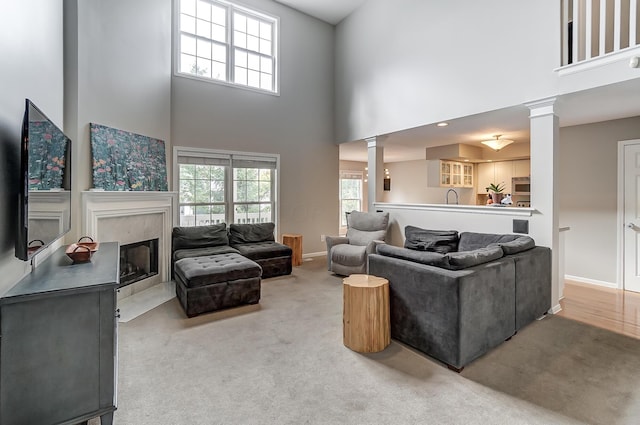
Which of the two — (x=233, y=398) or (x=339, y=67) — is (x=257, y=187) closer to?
→ (x=339, y=67)

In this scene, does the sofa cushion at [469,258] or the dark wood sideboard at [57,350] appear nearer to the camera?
the dark wood sideboard at [57,350]

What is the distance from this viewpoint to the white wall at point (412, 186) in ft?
28.1

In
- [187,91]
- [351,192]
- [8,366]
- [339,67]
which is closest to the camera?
[8,366]

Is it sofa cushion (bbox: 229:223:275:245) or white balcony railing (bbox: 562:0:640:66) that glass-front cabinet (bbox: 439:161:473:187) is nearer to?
white balcony railing (bbox: 562:0:640:66)

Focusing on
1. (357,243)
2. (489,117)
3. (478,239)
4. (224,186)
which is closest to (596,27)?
(489,117)

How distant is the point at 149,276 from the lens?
4340mm

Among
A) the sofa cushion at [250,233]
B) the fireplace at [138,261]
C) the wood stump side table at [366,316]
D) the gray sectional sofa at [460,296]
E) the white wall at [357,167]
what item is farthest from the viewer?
the white wall at [357,167]

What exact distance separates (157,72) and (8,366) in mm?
4073

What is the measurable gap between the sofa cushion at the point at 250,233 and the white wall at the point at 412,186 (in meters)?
4.78

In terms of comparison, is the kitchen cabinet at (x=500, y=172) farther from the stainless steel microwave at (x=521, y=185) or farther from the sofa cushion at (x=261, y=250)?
the sofa cushion at (x=261, y=250)

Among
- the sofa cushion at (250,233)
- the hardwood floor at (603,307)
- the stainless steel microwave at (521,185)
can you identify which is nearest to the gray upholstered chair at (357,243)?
the sofa cushion at (250,233)

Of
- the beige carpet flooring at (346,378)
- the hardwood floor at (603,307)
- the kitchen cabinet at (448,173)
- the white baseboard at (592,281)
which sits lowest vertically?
the beige carpet flooring at (346,378)

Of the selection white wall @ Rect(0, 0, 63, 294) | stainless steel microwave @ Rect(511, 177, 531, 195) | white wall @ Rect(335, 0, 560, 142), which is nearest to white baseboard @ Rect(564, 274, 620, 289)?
stainless steel microwave @ Rect(511, 177, 531, 195)

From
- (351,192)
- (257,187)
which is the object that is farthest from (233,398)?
(351,192)
